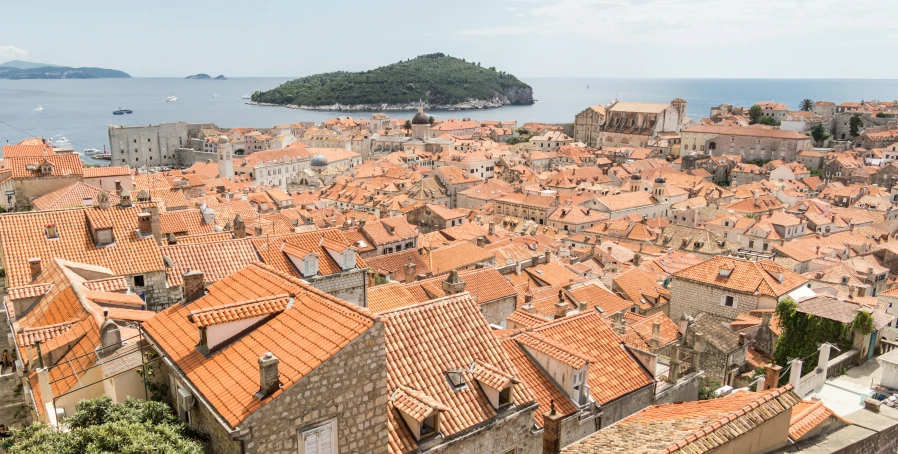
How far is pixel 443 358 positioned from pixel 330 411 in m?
2.49

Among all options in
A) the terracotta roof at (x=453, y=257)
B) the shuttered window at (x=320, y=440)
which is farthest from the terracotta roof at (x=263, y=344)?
the terracotta roof at (x=453, y=257)

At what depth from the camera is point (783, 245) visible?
4322 cm

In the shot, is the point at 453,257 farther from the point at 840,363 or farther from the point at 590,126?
the point at 590,126

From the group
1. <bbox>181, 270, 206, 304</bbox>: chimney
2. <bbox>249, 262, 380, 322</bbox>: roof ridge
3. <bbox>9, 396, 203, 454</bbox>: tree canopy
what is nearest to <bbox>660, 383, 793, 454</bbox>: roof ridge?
<bbox>249, 262, 380, 322</bbox>: roof ridge

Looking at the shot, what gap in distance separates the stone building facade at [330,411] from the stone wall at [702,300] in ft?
64.2

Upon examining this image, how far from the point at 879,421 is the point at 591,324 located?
4.90 metres

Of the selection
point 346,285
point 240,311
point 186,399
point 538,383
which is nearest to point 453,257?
point 346,285

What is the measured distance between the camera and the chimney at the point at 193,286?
10008 mm

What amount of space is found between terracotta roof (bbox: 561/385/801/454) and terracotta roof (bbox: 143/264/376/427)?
3.54 metres

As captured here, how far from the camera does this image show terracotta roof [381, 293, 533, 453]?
27.9ft

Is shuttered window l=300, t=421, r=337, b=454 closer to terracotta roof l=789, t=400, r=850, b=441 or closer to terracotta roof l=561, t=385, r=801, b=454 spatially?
terracotta roof l=561, t=385, r=801, b=454

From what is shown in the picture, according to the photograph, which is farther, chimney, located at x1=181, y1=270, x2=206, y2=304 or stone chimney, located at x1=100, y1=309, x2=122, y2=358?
chimney, located at x1=181, y1=270, x2=206, y2=304

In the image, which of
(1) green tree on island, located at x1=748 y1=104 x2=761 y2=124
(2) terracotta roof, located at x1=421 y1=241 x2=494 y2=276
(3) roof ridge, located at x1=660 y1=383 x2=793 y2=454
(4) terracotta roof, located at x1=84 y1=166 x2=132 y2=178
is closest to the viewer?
(3) roof ridge, located at x1=660 y1=383 x2=793 y2=454

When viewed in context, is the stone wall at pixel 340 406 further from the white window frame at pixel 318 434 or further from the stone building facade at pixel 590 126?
the stone building facade at pixel 590 126
